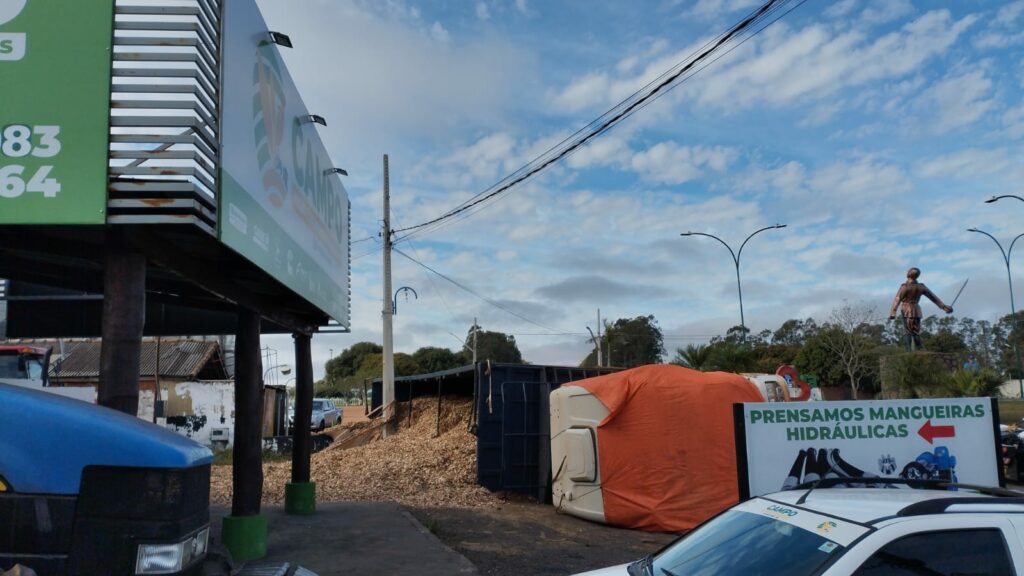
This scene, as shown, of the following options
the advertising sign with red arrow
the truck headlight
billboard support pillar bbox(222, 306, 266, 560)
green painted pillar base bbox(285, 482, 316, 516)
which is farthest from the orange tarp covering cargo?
the truck headlight

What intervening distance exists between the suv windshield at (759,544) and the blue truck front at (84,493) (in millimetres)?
2521

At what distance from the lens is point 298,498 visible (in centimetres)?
1231

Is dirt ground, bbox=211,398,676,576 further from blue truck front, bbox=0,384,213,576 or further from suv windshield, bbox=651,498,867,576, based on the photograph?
blue truck front, bbox=0,384,213,576

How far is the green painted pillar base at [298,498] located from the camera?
12312mm

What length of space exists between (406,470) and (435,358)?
61927mm

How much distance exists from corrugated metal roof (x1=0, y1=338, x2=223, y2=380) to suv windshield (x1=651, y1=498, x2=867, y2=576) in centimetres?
3226

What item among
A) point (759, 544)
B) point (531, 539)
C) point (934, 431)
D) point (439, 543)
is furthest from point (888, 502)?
point (531, 539)

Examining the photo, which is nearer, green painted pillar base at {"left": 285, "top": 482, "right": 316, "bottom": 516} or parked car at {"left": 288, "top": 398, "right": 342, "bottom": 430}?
green painted pillar base at {"left": 285, "top": 482, "right": 316, "bottom": 516}

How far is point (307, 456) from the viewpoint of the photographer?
493 inches

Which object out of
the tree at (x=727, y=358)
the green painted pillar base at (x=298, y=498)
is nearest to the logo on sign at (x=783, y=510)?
the green painted pillar base at (x=298, y=498)

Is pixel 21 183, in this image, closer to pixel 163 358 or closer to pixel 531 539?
pixel 531 539

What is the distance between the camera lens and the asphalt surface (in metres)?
8.87

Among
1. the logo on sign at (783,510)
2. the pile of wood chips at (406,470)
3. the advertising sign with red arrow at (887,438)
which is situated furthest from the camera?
the pile of wood chips at (406,470)

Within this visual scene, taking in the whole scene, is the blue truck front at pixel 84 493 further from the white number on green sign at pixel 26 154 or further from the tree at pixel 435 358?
the tree at pixel 435 358
